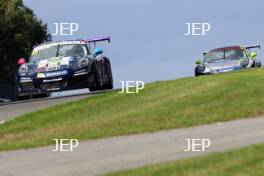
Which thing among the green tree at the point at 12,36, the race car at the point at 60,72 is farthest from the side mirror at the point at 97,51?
the green tree at the point at 12,36

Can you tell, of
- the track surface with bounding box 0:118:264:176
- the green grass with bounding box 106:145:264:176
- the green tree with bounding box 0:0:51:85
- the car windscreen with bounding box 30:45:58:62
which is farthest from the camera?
the green tree with bounding box 0:0:51:85

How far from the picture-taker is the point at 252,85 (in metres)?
17.1

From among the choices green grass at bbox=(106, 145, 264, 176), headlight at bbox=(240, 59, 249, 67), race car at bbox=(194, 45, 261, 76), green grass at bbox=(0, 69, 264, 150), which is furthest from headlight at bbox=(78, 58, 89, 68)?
green grass at bbox=(106, 145, 264, 176)

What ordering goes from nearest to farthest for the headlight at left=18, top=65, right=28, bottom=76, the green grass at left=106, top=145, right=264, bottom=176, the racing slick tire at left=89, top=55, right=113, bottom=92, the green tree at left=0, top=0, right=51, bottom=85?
1. the green grass at left=106, top=145, right=264, bottom=176
2. the headlight at left=18, top=65, right=28, bottom=76
3. the racing slick tire at left=89, top=55, right=113, bottom=92
4. the green tree at left=0, top=0, right=51, bottom=85

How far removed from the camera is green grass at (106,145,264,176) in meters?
9.19

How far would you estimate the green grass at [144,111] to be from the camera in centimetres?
1398

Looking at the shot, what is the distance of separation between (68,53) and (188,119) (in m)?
9.96

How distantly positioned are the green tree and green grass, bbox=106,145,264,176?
46338mm

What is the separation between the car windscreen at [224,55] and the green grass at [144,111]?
919 centimetres

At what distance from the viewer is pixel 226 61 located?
28.4m

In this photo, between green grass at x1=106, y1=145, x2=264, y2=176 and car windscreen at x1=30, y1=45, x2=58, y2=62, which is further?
car windscreen at x1=30, y1=45, x2=58, y2=62

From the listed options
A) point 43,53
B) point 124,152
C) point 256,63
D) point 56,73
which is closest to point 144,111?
point 124,152

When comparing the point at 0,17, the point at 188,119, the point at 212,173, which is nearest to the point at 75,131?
the point at 188,119

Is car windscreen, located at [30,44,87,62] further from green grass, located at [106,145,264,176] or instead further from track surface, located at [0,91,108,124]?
green grass, located at [106,145,264,176]
